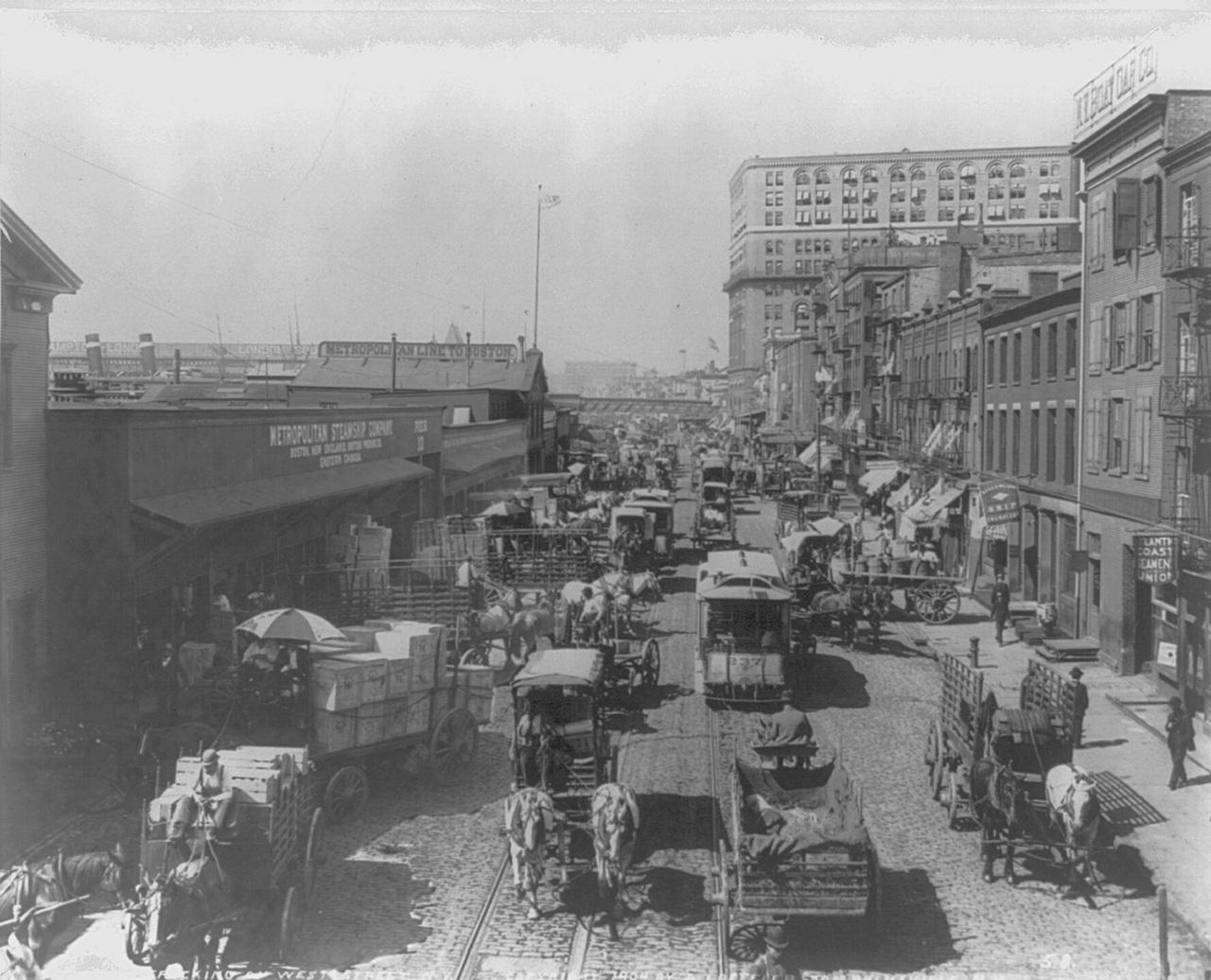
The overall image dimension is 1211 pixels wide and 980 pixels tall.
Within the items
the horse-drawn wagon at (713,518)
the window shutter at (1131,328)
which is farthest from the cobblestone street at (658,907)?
the horse-drawn wagon at (713,518)

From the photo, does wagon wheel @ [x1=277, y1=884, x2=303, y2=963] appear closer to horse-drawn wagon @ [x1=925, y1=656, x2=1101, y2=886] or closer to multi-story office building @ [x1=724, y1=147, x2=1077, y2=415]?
horse-drawn wagon @ [x1=925, y1=656, x2=1101, y2=886]

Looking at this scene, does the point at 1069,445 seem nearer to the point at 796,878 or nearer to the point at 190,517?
the point at 190,517

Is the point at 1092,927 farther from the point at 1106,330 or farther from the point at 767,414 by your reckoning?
the point at 767,414

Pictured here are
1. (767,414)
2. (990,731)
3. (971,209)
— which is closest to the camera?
(990,731)

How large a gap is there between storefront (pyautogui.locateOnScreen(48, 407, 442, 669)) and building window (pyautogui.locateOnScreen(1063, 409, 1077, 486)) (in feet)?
60.3

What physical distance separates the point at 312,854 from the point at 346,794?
273 cm

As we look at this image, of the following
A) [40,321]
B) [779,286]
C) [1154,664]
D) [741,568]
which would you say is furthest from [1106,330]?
[779,286]

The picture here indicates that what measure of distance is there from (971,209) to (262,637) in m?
116

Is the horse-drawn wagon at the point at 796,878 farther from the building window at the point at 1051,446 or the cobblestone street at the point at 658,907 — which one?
the building window at the point at 1051,446

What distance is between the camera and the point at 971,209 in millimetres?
121750

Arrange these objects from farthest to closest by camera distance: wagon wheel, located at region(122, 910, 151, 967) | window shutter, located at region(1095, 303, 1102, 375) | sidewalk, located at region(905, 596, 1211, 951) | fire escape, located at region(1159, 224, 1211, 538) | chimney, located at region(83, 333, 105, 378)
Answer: chimney, located at region(83, 333, 105, 378)
window shutter, located at region(1095, 303, 1102, 375)
fire escape, located at region(1159, 224, 1211, 538)
sidewalk, located at region(905, 596, 1211, 951)
wagon wheel, located at region(122, 910, 151, 967)

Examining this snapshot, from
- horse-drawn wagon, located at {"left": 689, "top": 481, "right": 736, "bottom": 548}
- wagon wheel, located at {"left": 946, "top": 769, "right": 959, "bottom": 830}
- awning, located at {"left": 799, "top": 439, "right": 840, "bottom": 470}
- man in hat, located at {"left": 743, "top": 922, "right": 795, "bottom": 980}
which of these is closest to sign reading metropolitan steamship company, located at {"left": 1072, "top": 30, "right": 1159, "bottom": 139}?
wagon wheel, located at {"left": 946, "top": 769, "right": 959, "bottom": 830}

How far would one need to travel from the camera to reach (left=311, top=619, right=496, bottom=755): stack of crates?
1645 centimetres

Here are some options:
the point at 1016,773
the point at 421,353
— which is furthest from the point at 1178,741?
the point at 421,353
